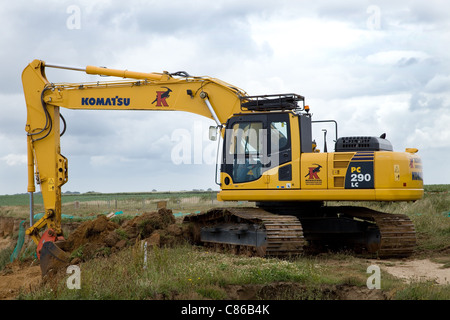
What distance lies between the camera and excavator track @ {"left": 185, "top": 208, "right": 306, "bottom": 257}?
13016 millimetres

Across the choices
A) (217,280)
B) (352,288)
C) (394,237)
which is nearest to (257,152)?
(394,237)

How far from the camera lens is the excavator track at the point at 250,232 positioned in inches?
512

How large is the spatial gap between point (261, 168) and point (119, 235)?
4413mm

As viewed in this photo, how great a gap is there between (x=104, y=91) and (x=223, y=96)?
3540mm

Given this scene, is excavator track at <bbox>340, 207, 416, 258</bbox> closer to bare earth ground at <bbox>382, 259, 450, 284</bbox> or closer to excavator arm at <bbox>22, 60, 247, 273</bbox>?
bare earth ground at <bbox>382, 259, 450, 284</bbox>

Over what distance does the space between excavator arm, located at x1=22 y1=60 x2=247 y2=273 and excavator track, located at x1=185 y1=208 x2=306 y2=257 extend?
2636 mm

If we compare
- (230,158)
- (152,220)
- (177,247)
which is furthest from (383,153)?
(152,220)

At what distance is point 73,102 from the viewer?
16.4m

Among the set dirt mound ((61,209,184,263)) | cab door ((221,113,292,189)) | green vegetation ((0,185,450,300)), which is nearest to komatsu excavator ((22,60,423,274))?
cab door ((221,113,292,189))

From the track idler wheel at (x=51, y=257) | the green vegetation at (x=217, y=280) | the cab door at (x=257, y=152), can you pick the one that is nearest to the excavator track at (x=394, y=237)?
the green vegetation at (x=217, y=280)

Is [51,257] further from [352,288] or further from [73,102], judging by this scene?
[352,288]

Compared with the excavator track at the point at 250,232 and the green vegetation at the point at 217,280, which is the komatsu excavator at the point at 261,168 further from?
the green vegetation at the point at 217,280

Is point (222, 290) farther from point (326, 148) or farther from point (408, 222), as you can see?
point (408, 222)

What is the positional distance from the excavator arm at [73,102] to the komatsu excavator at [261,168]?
28mm
